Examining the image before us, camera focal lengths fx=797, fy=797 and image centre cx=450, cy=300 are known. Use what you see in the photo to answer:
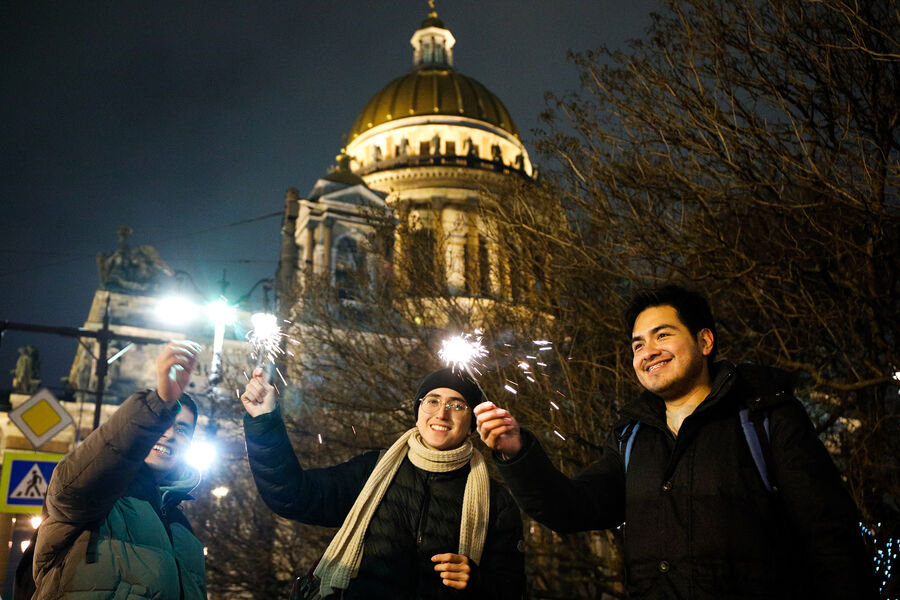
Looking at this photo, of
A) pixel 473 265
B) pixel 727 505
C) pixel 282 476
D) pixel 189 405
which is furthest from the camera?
pixel 473 265

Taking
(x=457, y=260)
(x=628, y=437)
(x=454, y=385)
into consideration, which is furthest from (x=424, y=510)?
(x=457, y=260)

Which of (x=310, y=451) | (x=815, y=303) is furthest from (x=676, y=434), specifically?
(x=310, y=451)

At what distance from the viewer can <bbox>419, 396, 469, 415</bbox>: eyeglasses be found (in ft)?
12.4

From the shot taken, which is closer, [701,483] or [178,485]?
[701,483]

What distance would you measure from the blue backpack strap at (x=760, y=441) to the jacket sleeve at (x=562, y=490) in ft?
2.07

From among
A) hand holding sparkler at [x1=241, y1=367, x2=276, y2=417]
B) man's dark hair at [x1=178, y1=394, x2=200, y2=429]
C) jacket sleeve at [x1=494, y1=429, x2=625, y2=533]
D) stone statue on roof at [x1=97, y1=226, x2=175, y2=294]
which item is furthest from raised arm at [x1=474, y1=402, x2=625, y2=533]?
stone statue on roof at [x1=97, y1=226, x2=175, y2=294]

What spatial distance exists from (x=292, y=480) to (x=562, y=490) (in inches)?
50.0

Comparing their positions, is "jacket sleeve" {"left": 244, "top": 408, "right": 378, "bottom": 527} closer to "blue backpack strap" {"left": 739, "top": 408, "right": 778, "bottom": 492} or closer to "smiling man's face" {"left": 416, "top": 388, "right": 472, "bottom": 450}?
"smiling man's face" {"left": 416, "top": 388, "right": 472, "bottom": 450}

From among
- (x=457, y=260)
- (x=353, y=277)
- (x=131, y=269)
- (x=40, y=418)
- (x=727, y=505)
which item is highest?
(x=131, y=269)

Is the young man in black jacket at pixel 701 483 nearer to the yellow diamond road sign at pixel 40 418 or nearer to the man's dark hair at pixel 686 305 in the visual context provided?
the man's dark hair at pixel 686 305

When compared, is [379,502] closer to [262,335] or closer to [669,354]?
[262,335]

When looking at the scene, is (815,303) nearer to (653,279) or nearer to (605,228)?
(653,279)

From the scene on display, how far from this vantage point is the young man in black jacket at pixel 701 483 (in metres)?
2.73

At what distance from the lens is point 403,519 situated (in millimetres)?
3707
